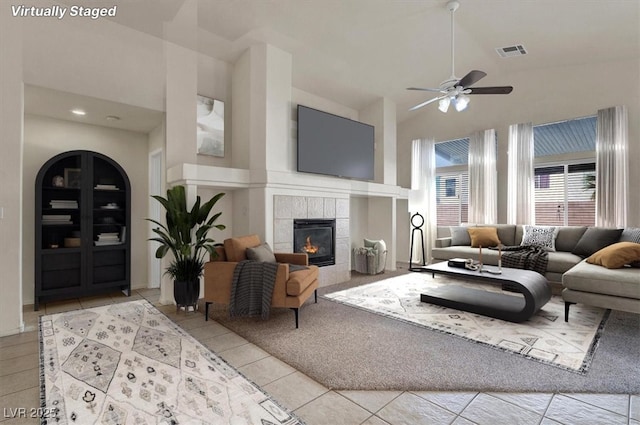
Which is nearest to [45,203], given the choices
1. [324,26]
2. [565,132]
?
[324,26]

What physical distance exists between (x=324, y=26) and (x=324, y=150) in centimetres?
168

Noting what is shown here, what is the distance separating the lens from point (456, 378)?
2.09 m

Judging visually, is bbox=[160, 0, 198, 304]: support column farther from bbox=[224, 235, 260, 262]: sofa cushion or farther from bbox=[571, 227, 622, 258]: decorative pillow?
bbox=[571, 227, 622, 258]: decorative pillow

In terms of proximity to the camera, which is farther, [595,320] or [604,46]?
[604,46]

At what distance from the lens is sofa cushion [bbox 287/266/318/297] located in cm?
298

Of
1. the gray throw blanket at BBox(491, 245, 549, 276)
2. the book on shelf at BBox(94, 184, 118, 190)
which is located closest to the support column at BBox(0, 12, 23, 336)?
the book on shelf at BBox(94, 184, 118, 190)

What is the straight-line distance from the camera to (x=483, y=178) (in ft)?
19.2

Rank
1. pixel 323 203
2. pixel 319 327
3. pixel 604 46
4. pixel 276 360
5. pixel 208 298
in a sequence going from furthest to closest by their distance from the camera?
1. pixel 323 203
2. pixel 604 46
3. pixel 208 298
4. pixel 319 327
5. pixel 276 360

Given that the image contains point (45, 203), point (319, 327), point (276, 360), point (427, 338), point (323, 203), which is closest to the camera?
point (276, 360)

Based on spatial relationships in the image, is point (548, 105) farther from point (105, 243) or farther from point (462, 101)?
point (105, 243)

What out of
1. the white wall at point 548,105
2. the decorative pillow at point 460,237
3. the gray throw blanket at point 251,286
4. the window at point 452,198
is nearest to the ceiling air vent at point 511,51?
the white wall at point 548,105

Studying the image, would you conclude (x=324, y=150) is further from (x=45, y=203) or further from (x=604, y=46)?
(x=604, y=46)

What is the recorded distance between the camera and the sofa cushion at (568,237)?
4703 millimetres

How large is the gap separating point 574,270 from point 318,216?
3.08 meters
